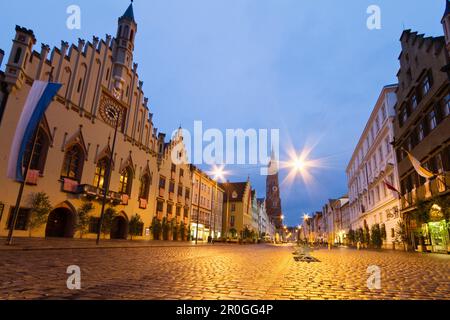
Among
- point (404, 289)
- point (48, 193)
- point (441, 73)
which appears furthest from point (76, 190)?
point (441, 73)

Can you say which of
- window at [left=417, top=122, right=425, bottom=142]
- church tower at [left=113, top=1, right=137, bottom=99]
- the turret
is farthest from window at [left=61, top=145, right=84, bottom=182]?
window at [left=417, top=122, right=425, bottom=142]

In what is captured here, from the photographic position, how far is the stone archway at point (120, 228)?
32812 mm

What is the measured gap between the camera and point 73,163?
27.3m

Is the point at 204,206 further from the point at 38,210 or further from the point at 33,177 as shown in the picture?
the point at 33,177

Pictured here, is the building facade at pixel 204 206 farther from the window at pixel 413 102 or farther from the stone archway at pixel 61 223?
the window at pixel 413 102

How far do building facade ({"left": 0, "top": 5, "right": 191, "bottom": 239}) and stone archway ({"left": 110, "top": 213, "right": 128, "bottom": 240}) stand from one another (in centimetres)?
11

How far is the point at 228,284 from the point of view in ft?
20.9

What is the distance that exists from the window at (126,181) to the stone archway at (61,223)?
751 centimetres

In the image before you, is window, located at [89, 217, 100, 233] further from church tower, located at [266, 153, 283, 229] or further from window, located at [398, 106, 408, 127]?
church tower, located at [266, 153, 283, 229]

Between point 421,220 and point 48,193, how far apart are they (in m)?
30.5

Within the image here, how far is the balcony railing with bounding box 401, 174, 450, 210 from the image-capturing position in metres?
20.5

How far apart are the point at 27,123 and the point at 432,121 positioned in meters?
28.1
